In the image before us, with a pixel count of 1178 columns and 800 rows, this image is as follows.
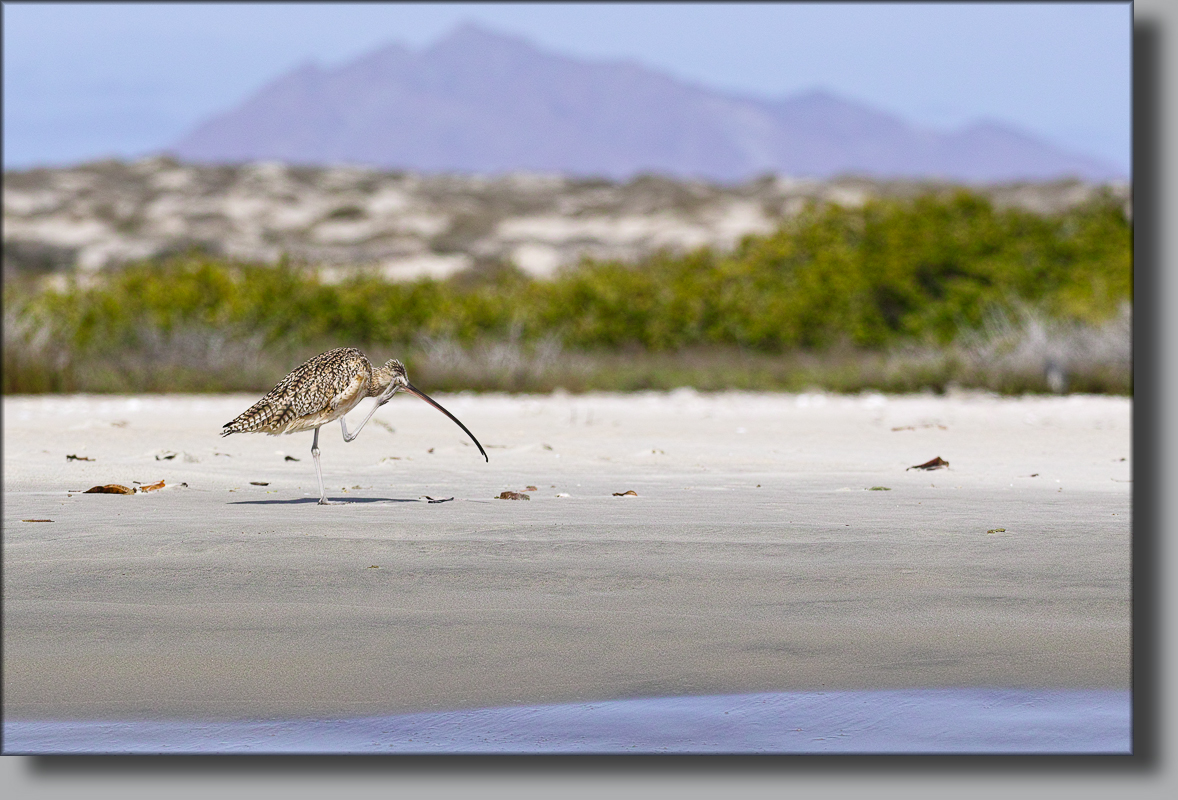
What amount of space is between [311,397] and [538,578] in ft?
5.38

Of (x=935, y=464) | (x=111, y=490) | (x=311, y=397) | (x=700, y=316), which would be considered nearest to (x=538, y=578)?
(x=311, y=397)

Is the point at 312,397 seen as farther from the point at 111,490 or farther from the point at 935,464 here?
the point at 935,464

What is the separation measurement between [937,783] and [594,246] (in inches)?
1819

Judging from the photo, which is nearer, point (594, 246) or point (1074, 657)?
point (1074, 657)

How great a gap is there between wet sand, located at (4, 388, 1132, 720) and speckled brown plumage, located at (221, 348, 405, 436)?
0.35m

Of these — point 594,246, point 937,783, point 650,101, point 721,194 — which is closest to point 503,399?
point 937,783

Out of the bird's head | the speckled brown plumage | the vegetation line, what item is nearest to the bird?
the speckled brown plumage

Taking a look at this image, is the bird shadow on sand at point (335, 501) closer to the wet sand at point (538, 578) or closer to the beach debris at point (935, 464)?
the wet sand at point (538, 578)

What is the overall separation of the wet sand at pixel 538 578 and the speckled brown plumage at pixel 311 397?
1.16 feet

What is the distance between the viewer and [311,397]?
6016 millimetres

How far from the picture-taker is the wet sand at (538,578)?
3576 mm

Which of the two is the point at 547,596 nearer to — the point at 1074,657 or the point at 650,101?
the point at 1074,657

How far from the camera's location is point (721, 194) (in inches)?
2224

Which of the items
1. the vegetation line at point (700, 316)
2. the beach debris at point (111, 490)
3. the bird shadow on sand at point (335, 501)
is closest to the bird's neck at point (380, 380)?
the bird shadow on sand at point (335, 501)
